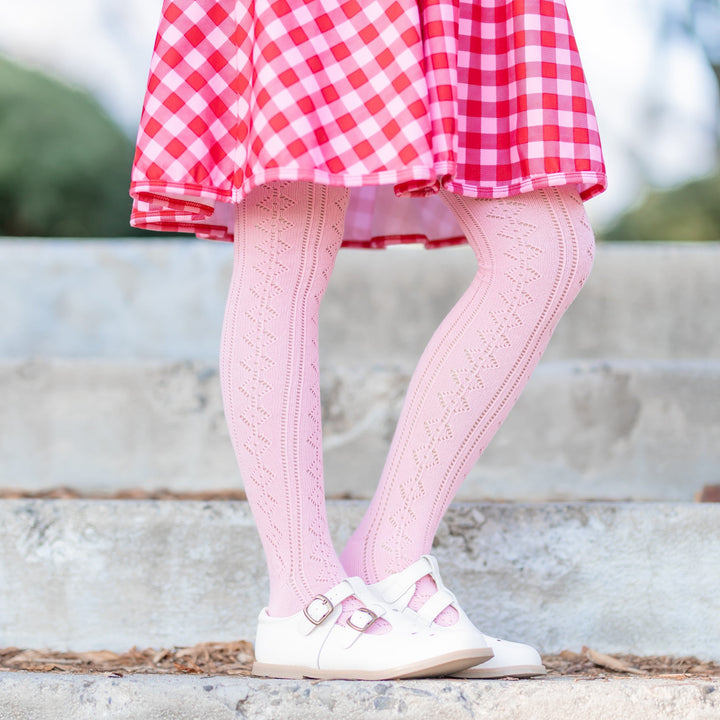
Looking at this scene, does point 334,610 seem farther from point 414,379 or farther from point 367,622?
point 414,379

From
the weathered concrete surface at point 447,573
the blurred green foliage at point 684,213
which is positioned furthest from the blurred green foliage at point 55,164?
the blurred green foliage at point 684,213

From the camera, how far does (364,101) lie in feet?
2.29

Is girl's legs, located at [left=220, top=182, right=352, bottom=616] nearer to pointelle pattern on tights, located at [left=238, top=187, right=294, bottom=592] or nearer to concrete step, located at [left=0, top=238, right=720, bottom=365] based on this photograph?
pointelle pattern on tights, located at [left=238, top=187, right=294, bottom=592]

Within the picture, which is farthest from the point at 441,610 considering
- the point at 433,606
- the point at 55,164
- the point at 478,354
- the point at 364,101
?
the point at 55,164

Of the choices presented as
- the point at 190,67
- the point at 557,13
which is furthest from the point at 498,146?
the point at 190,67

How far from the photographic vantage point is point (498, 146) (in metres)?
0.75

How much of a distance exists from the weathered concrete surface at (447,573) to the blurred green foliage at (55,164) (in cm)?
664

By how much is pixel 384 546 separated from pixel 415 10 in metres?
0.48

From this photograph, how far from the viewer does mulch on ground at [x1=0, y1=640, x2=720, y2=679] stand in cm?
90

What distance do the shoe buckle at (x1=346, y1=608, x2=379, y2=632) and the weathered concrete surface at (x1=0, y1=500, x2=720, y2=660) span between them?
0.26m

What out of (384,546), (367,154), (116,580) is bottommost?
(116,580)

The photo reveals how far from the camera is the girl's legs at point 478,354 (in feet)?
2.43

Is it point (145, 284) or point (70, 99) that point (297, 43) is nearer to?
point (145, 284)

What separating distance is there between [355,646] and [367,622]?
0.02 m
